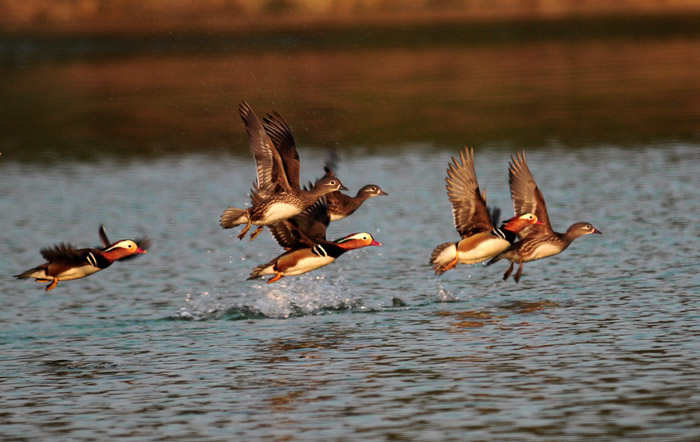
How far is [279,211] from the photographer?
66.5ft

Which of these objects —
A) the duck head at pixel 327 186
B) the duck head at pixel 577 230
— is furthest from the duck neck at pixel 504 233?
the duck head at pixel 327 186

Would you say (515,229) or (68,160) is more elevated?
(68,160)

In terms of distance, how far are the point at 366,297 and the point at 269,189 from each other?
280 cm

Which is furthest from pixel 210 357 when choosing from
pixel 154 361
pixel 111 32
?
pixel 111 32

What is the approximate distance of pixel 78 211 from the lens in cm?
3291

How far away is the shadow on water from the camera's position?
1818 inches

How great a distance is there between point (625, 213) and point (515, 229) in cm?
950

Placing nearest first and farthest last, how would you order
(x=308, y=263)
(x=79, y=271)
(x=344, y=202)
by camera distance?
(x=79, y=271) < (x=308, y=263) < (x=344, y=202)

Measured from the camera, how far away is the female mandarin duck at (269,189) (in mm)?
20266

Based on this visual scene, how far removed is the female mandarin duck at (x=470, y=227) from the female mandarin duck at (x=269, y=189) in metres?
1.98

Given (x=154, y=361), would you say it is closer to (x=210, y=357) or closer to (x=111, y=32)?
(x=210, y=357)

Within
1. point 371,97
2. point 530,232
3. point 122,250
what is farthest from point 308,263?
point 371,97

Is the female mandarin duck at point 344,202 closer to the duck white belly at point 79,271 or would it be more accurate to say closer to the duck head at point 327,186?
the duck head at point 327,186

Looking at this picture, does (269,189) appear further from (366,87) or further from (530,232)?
(366,87)
